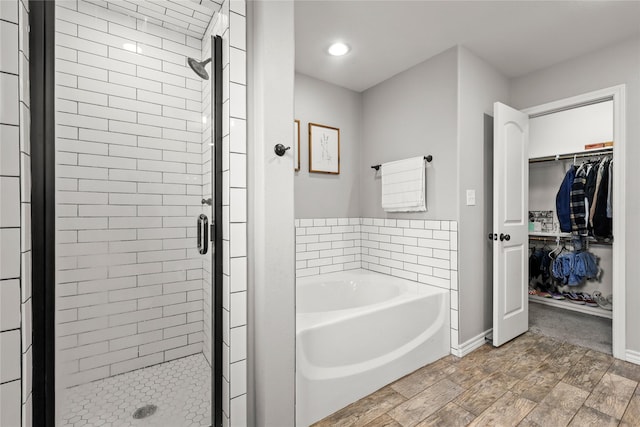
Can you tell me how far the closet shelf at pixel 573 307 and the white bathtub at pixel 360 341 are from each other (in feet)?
7.56

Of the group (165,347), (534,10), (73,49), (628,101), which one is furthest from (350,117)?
(165,347)

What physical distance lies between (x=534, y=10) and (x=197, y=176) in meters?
2.43

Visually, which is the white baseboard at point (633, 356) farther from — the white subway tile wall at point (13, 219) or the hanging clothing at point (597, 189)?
the white subway tile wall at point (13, 219)

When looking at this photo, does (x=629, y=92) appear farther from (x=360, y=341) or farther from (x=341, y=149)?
(x=360, y=341)

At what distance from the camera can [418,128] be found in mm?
2719

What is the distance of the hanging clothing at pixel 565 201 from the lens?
3.54 meters

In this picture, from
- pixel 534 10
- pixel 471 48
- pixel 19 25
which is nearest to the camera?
pixel 19 25

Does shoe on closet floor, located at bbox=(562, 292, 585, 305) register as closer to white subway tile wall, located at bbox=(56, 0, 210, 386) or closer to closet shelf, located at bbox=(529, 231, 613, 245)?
closet shelf, located at bbox=(529, 231, 613, 245)

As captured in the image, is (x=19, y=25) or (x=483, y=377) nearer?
(x=19, y=25)

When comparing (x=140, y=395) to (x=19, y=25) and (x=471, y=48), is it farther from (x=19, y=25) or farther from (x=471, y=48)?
(x=471, y=48)

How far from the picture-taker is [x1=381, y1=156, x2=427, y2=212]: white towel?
263cm

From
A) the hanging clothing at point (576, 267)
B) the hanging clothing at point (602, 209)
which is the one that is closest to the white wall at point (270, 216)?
the hanging clothing at point (602, 209)

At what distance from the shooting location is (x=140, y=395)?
122cm

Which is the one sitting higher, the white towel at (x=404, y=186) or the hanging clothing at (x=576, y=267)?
the white towel at (x=404, y=186)
